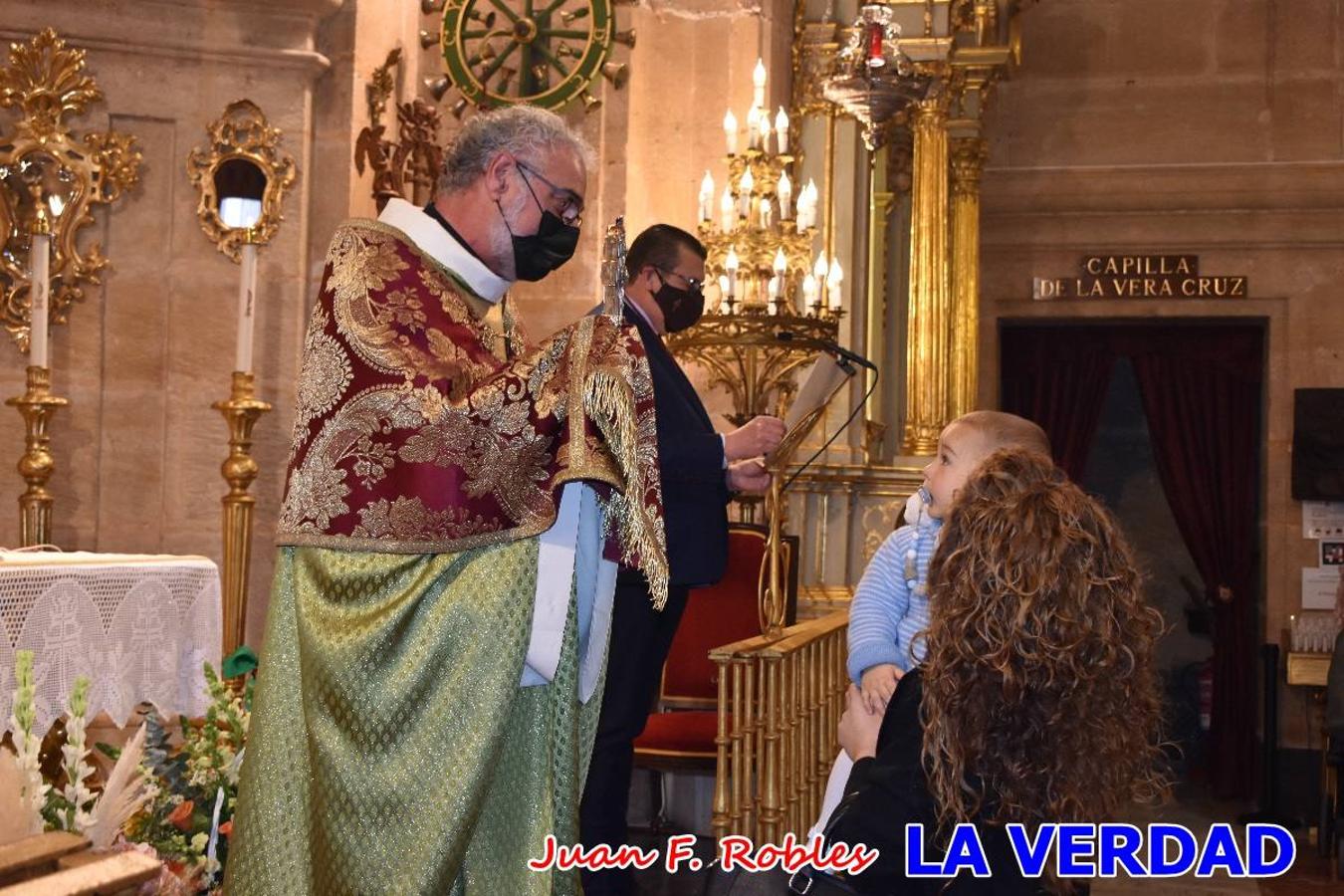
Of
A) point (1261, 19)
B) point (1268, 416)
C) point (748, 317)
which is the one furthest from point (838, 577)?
point (1261, 19)

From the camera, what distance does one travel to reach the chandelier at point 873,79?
5.61 m

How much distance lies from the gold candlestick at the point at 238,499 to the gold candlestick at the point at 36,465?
23.0 inches

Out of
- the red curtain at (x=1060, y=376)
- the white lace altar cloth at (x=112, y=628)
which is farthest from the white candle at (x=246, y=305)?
the red curtain at (x=1060, y=376)

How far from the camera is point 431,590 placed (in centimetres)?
311

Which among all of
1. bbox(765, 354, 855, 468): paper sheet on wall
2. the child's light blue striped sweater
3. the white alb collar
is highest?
the white alb collar

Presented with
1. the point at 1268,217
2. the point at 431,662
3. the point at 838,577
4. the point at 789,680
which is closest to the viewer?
the point at 431,662

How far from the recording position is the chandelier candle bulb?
21.4ft

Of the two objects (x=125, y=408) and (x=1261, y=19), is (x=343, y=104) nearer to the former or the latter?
(x=125, y=408)

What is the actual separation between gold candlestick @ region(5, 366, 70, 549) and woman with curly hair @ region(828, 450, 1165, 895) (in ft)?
12.9

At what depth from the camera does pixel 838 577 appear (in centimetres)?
723

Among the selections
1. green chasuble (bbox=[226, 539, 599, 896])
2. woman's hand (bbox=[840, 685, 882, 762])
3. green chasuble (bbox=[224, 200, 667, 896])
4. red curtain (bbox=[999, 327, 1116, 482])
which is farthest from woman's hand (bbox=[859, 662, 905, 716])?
red curtain (bbox=[999, 327, 1116, 482])

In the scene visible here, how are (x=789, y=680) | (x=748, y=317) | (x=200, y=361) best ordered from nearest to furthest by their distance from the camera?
(x=789, y=680) → (x=748, y=317) → (x=200, y=361)

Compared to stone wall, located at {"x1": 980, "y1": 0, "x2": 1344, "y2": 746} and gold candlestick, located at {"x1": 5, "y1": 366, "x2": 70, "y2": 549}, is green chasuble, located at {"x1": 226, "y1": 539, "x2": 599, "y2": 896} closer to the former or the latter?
gold candlestick, located at {"x1": 5, "y1": 366, "x2": 70, "y2": 549}

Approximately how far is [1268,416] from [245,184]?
20.8ft
